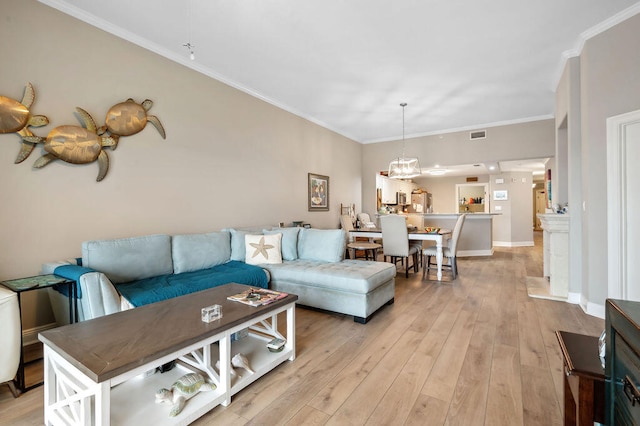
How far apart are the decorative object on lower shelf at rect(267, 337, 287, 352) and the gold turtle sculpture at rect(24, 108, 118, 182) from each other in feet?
7.38

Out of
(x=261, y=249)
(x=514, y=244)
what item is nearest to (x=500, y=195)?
(x=514, y=244)

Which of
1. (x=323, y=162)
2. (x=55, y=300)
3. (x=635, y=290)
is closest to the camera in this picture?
(x=55, y=300)

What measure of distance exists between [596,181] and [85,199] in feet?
16.5

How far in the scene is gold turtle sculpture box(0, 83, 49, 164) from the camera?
Answer: 226 centimetres

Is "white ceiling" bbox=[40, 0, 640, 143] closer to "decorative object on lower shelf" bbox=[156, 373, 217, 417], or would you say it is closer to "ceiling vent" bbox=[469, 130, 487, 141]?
"ceiling vent" bbox=[469, 130, 487, 141]

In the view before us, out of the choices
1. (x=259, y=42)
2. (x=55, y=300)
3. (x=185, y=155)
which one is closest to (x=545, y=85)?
(x=259, y=42)

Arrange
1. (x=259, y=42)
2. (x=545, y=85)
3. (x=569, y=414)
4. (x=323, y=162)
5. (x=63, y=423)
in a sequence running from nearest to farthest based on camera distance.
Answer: (x=569, y=414)
(x=63, y=423)
(x=259, y=42)
(x=545, y=85)
(x=323, y=162)

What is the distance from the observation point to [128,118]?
9.77 ft

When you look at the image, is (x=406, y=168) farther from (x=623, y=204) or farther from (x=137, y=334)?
(x=137, y=334)

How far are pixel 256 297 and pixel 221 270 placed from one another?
1.27m

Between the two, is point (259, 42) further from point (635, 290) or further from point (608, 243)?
point (635, 290)

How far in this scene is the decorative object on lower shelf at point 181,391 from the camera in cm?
152

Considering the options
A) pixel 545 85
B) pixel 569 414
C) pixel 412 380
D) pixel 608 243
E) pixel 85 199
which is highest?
pixel 545 85

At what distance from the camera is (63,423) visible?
1409 millimetres
